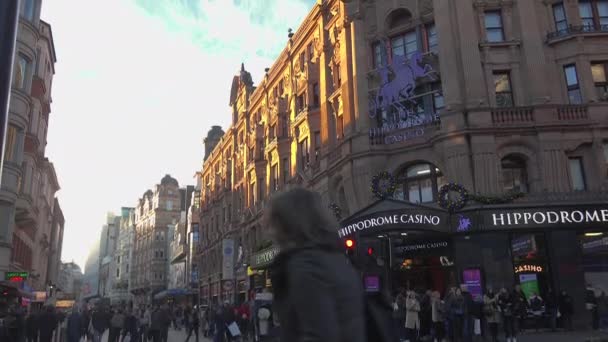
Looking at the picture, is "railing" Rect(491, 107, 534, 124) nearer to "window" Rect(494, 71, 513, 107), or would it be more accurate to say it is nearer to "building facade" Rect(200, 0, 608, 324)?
"building facade" Rect(200, 0, 608, 324)

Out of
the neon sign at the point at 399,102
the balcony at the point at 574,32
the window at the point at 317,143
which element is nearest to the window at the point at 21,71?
the window at the point at 317,143

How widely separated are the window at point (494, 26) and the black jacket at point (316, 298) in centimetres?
2535

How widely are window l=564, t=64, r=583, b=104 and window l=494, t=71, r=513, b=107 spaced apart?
2489mm

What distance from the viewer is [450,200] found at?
22.7 metres

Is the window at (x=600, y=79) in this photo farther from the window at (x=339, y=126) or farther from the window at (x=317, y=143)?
the window at (x=317, y=143)

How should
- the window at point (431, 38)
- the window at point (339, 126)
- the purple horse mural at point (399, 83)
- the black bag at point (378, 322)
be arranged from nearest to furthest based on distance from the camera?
1. the black bag at point (378, 322)
2. the purple horse mural at point (399, 83)
3. the window at point (431, 38)
4. the window at point (339, 126)

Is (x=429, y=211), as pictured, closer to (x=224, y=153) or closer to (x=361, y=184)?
(x=361, y=184)

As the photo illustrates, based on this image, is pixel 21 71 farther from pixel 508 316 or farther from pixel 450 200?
pixel 508 316

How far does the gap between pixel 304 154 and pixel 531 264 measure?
59.0ft

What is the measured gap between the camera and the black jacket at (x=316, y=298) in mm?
2225

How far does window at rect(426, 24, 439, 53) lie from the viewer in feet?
86.7

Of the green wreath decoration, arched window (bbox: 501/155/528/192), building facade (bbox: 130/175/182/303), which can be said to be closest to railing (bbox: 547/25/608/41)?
arched window (bbox: 501/155/528/192)

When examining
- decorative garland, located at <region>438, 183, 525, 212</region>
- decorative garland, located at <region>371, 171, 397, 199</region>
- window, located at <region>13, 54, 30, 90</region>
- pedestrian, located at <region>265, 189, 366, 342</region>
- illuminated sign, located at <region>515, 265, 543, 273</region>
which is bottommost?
pedestrian, located at <region>265, 189, 366, 342</region>

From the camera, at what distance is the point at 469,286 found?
21406 mm
